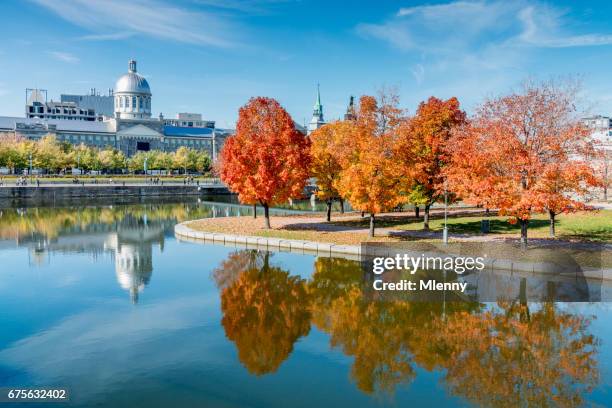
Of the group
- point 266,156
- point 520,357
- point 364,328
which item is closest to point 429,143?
point 266,156

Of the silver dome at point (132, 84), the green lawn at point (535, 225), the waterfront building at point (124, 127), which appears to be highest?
the silver dome at point (132, 84)

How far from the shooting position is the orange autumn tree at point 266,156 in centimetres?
3800

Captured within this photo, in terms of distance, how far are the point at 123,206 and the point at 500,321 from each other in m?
61.4

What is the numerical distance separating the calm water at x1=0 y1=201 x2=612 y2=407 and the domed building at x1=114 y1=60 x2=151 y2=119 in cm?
17385

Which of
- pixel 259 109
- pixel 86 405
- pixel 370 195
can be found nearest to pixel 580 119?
pixel 370 195

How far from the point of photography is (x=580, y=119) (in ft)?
91.7

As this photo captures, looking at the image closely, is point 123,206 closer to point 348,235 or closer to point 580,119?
point 348,235

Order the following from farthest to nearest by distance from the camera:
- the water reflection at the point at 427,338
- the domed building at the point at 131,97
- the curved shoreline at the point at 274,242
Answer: the domed building at the point at 131,97 < the curved shoreline at the point at 274,242 < the water reflection at the point at 427,338

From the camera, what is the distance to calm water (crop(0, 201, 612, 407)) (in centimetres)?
1370

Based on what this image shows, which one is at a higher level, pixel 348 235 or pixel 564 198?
pixel 564 198

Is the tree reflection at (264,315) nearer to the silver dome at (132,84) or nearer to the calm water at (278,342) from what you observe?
the calm water at (278,342)

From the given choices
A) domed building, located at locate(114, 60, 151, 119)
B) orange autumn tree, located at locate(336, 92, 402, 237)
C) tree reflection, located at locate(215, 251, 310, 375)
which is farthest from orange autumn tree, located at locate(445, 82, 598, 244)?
domed building, located at locate(114, 60, 151, 119)

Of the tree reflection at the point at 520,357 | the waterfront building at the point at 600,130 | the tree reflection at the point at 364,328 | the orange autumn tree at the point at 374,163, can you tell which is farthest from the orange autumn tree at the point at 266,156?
the tree reflection at the point at 520,357

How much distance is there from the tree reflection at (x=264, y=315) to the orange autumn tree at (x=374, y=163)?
336 inches
